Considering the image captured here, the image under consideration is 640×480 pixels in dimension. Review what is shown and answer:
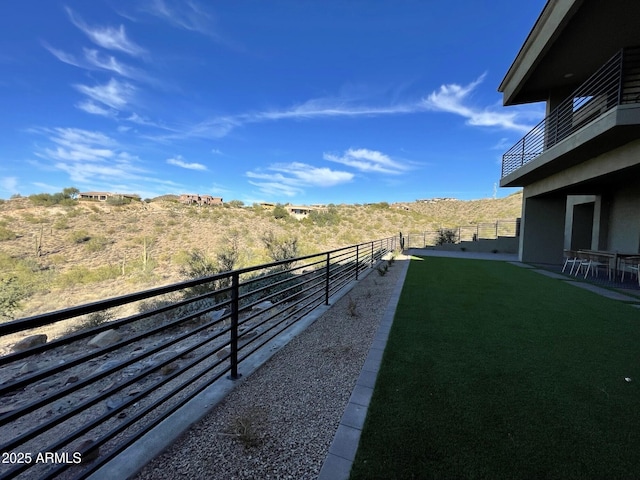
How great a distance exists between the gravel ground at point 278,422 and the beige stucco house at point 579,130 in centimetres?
737

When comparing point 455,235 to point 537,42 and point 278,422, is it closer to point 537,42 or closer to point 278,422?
point 537,42

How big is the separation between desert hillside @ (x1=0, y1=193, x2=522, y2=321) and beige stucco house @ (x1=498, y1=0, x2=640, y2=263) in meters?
11.0

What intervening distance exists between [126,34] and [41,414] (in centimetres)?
1124

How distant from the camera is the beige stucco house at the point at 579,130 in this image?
623 centimetres

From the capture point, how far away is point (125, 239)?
726 inches

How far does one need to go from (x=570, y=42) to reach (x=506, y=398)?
941cm

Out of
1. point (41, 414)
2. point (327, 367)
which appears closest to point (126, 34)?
point (41, 414)

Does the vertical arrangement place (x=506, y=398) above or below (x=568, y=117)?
below

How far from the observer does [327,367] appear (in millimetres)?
3031

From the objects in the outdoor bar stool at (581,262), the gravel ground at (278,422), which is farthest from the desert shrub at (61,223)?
the outdoor bar stool at (581,262)

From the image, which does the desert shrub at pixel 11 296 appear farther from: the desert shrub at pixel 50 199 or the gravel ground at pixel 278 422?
the desert shrub at pixel 50 199

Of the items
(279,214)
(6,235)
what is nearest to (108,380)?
(6,235)

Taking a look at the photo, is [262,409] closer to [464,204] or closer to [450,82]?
[450,82]

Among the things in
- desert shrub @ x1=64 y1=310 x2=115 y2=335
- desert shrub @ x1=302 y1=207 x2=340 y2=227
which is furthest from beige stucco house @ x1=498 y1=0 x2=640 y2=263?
desert shrub @ x1=302 y1=207 x2=340 y2=227
